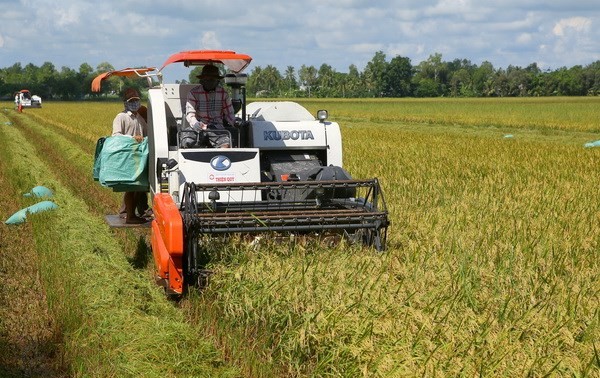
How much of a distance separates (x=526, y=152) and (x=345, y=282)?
1270 centimetres

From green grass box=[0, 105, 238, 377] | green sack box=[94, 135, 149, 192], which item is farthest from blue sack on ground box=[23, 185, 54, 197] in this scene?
green sack box=[94, 135, 149, 192]

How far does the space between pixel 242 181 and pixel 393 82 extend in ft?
398

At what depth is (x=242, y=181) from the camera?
7.66 m

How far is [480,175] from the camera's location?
44.0 ft

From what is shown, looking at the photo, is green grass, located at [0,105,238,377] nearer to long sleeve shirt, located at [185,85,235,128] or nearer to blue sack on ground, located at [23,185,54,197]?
long sleeve shirt, located at [185,85,235,128]

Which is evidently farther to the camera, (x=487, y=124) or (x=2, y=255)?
(x=487, y=124)

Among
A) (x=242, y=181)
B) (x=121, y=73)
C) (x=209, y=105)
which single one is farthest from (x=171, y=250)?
(x=121, y=73)

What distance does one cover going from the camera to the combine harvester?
653 centimetres

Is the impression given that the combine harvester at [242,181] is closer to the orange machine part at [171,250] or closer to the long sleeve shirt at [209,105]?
the orange machine part at [171,250]

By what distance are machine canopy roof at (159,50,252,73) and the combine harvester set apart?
0.01 m

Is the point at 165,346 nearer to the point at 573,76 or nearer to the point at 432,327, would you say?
the point at 432,327

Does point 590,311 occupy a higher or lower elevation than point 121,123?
lower

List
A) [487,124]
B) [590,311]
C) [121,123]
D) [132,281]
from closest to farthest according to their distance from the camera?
[590,311] < [132,281] < [121,123] < [487,124]

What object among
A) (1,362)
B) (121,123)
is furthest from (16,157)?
(1,362)
